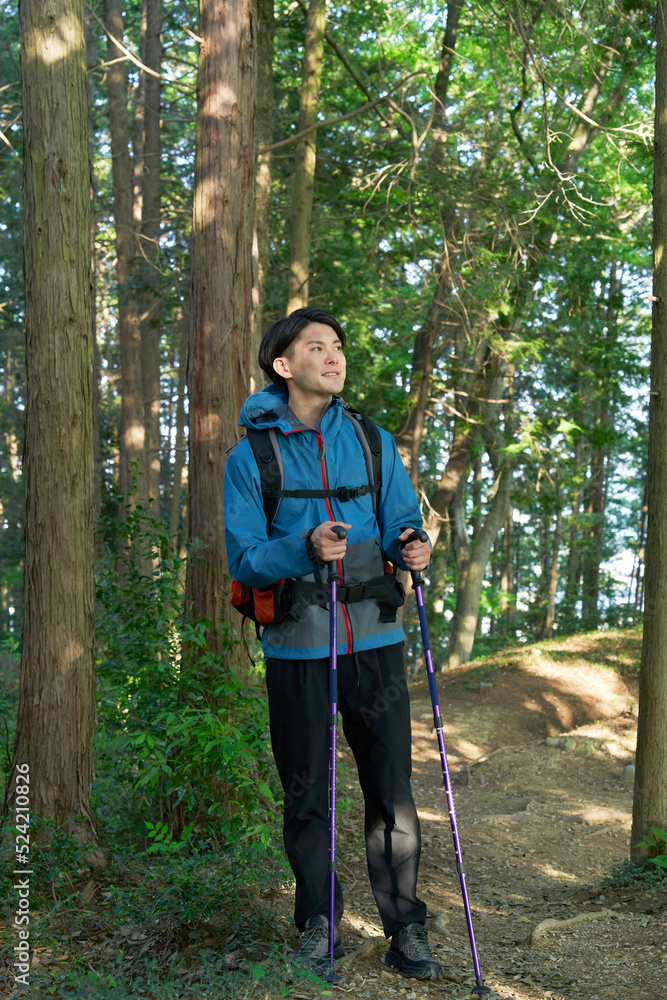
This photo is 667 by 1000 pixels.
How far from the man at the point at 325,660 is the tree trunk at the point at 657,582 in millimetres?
1882

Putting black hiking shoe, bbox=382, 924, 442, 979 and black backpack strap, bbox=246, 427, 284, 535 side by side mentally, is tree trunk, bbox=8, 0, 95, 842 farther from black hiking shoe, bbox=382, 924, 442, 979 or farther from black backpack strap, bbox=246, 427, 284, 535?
black hiking shoe, bbox=382, 924, 442, 979

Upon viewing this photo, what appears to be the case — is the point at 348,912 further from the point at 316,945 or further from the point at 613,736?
the point at 613,736

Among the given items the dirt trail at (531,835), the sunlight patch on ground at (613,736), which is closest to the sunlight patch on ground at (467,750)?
the dirt trail at (531,835)

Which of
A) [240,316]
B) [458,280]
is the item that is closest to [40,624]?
[240,316]

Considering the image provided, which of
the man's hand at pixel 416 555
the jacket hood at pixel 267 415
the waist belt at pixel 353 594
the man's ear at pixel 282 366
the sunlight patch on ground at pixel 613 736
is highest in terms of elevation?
the man's ear at pixel 282 366

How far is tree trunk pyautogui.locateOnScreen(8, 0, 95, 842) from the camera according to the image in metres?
4.52

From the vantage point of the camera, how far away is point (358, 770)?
334 cm

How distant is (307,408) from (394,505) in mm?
554

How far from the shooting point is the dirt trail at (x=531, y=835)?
362cm

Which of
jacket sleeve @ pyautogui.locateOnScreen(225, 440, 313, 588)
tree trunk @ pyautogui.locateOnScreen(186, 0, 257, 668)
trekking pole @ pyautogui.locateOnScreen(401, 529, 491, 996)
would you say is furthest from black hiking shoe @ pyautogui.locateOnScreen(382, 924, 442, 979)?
tree trunk @ pyautogui.locateOnScreen(186, 0, 257, 668)

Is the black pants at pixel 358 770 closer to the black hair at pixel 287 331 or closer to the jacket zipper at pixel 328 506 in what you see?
the jacket zipper at pixel 328 506

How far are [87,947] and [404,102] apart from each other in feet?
30.6

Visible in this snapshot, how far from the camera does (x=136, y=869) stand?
445cm

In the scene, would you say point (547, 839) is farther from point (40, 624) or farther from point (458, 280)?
point (458, 280)
